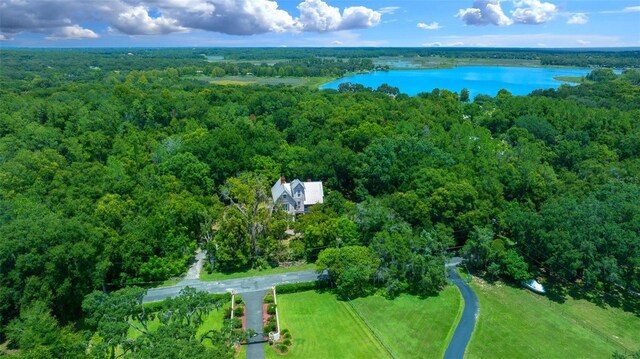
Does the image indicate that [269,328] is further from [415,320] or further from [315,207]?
[315,207]

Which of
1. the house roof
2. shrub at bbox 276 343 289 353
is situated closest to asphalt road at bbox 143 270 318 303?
shrub at bbox 276 343 289 353

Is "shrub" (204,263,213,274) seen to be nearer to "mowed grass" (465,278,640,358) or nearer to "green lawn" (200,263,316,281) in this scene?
"green lawn" (200,263,316,281)

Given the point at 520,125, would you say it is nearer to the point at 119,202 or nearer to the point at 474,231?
the point at 474,231

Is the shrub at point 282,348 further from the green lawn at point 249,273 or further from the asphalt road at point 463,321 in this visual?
the asphalt road at point 463,321

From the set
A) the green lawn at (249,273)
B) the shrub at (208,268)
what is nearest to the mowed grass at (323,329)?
the green lawn at (249,273)

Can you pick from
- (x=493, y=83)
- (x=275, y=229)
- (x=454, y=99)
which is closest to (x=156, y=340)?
(x=275, y=229)

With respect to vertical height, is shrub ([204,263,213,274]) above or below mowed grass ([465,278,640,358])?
above

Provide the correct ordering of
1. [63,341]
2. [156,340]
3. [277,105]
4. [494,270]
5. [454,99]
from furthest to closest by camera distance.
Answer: [454,99] → [277,105] → [494,270] → [63,341] → [156,340]
